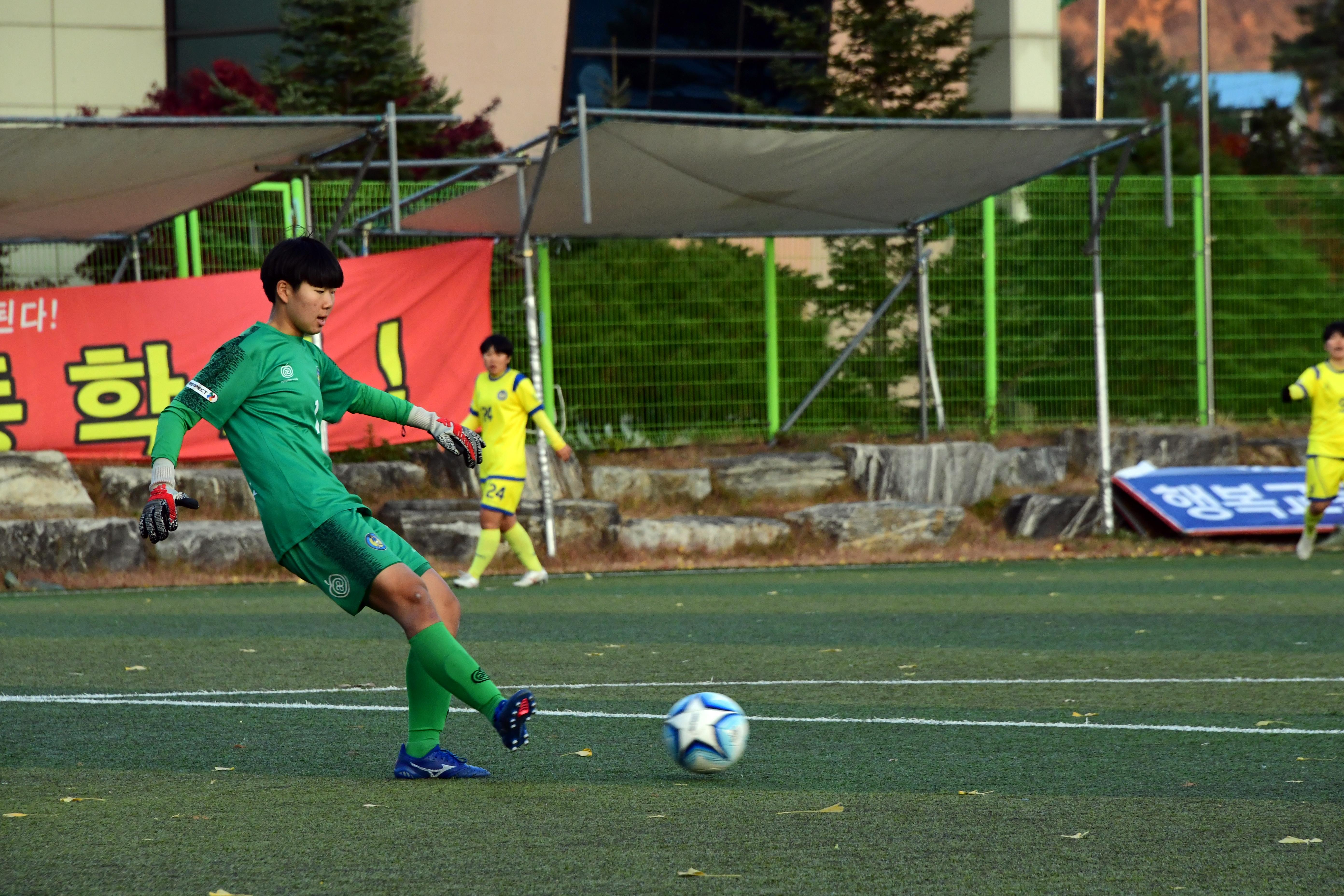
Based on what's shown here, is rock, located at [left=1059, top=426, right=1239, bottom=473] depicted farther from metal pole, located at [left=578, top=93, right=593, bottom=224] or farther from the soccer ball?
the soccer ball

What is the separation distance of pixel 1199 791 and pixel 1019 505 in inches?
416

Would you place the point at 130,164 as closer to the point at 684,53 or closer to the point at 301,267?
the point at 301,267

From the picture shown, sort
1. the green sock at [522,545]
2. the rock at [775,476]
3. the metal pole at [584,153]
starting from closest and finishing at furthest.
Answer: the metal pole at [584,153] → the green sock at [522,545] → the rock at [775,476]

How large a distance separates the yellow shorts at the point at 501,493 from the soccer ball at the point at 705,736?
22.2 ft

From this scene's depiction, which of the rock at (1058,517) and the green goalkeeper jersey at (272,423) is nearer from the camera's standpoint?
the green goalkeeper jersey at (272,423)

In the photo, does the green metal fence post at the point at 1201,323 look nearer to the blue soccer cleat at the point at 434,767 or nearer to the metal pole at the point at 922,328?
the metal pole at the point at 922,328

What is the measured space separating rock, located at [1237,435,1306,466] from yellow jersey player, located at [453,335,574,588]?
7.81 meters

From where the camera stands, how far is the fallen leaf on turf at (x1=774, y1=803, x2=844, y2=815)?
13.9ft

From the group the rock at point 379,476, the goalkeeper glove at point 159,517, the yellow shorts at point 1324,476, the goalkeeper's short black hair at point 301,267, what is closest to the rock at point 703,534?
the rock at point 379,476

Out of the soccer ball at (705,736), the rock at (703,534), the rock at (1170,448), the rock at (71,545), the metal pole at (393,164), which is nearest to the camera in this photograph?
the soccer ball at (705,736)

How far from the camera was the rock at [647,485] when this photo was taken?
14469mm

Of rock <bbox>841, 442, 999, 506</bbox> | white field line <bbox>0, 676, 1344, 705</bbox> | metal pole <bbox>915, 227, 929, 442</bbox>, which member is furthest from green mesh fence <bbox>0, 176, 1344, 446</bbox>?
white field line <bbox>0, 676, 1344, 705</bbox>

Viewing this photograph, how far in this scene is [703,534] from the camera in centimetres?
1384

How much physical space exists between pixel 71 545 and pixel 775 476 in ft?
20.7
